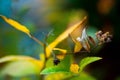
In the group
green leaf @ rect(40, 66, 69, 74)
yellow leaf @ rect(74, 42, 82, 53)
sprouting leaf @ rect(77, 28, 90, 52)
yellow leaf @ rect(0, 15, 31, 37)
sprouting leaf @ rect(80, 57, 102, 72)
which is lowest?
green leaf @ rect(40, 66, 69, 74)

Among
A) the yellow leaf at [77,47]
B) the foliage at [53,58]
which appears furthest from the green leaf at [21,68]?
the yellow leaf at [77,47]

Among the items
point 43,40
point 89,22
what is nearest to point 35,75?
point 43,40

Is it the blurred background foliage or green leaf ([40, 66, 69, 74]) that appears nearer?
green leaf ([40, 66, 69, 74])

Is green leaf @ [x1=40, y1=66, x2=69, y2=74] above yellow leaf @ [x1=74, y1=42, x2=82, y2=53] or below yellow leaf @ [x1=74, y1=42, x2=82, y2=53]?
below

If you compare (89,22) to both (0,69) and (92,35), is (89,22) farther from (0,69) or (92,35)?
(0,69)

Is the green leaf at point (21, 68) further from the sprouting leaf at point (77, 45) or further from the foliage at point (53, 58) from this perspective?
the sprouting leaf at point (77, 45)

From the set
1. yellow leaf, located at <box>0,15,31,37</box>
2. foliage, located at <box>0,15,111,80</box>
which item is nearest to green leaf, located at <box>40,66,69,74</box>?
foliage, located at <box>0,15,111,80</box>

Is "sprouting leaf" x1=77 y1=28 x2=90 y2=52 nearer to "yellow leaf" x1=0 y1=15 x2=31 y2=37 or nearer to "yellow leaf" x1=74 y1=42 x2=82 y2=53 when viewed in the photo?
"yellow leaf" x1=74 y1=42 x2=82 y2=53
